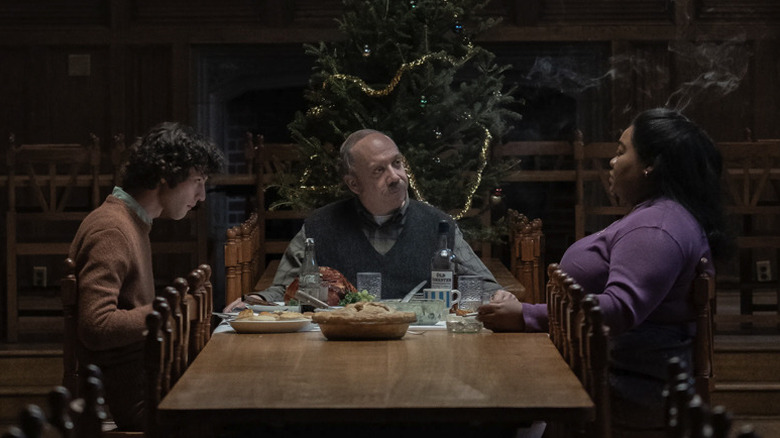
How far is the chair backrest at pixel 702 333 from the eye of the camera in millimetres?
2781

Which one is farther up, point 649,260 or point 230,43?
point 230,43

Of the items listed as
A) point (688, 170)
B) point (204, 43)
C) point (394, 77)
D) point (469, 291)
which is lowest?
point (469, 291)

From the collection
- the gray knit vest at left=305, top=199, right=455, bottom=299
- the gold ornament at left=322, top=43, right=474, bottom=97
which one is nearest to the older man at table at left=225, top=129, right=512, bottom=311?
the gray knit vest at left=305, top=199, right=455, bottom=299

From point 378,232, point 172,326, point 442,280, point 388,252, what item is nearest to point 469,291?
point 442,280

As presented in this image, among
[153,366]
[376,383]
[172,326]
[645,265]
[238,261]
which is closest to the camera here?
[153,366]

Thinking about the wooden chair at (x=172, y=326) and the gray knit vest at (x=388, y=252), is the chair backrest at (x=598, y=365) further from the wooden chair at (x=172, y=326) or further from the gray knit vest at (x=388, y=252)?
the gray knit vest at (x=388, y=252)

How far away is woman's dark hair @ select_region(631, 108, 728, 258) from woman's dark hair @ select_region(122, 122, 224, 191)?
51.8 inches

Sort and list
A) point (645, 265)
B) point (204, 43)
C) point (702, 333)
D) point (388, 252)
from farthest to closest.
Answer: point (204, 43) → point (388, 252) → point (702, 333) → point (645, 265)

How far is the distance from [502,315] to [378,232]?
108 centimetres

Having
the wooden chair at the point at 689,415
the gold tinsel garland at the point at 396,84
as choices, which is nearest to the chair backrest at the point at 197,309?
the wooden chair at the point at 689,415

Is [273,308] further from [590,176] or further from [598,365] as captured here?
[590,176]

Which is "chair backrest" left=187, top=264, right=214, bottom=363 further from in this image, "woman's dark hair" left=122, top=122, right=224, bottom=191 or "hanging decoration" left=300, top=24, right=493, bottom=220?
"hanging decoration" left=300, top=24, right=493, bottom=220

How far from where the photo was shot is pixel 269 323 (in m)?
3.04

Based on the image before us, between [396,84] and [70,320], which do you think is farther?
[396,84]
